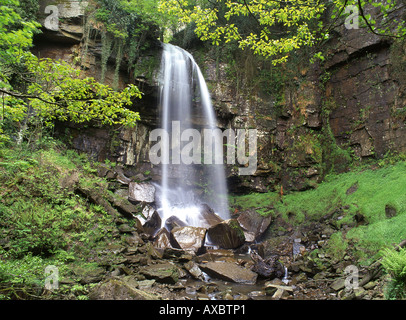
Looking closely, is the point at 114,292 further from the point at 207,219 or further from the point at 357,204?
the point at 357,204

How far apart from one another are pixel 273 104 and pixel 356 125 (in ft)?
14.3

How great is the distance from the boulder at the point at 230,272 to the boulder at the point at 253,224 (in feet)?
9.93

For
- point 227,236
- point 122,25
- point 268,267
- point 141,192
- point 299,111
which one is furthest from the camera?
point 299,111

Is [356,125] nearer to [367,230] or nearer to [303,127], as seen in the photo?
[303,127]

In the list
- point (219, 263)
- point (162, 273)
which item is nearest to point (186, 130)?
point (219, 263)

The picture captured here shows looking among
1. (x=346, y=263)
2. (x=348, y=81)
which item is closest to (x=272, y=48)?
(x=346, y=263)

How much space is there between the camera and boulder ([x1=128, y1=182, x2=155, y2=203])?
10.4 metres

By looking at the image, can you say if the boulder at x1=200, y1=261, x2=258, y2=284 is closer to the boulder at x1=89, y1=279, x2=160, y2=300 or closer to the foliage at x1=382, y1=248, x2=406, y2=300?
the boulder at x1=89, y1=279, x2=160, y2=300

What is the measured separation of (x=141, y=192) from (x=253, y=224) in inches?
198

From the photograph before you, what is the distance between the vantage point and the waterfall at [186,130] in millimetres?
13484

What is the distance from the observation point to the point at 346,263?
6090mm

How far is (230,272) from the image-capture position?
6.62 metres

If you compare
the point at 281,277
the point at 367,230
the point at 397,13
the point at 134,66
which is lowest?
the point at 281,277

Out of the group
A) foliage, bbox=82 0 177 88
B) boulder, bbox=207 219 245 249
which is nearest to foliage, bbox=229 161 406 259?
boulder, bbox=207 219 245 249
